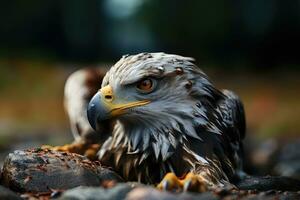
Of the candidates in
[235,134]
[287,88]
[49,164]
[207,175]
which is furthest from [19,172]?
[287,88]

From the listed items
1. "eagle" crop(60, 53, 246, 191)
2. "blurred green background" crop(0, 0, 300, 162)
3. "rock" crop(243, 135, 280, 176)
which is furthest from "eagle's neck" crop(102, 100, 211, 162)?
"blurred green background" crop(0, 0, 300, 162)

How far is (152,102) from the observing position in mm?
5867

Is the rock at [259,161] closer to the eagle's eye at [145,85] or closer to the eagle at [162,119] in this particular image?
the eagle at [162,119]

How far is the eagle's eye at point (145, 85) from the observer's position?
579 cm

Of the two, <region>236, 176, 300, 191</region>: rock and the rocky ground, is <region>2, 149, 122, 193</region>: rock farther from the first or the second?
<region>236, 176, 300, 191</region>: rock

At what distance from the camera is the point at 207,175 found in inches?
216

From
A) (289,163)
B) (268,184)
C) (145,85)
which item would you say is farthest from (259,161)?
(145,85)

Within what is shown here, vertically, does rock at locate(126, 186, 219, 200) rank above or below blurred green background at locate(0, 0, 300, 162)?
above

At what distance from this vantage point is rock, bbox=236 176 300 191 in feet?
20.2

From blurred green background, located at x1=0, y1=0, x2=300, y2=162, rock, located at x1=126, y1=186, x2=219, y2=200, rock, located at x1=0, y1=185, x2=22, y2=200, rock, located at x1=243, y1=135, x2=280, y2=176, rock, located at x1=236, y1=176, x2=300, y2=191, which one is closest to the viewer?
rock, located at x1=126, y1=186, x2=219, y2=200

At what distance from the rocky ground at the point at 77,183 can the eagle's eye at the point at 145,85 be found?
0.66m

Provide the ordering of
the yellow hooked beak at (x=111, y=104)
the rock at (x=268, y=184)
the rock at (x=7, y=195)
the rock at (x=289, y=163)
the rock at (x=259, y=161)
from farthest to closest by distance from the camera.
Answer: the rock at (x=259, y=161)
the rock at (x=289, y=163)
the rock at (x=268, y=184)
the yellow hooked beak at (x=111, y=104)
the rock at (x=7, y=195)

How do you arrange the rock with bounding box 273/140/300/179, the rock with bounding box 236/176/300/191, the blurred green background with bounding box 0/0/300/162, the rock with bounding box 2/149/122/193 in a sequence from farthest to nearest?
the blurred green background with bounding box 0/0/300/162 → the rock with bounding box 273/140/300/179 → the rock with bounding box 236/176/300/191 → the rock with bounding box 2/149/122/193

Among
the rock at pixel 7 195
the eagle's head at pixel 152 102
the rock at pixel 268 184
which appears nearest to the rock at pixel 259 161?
the rock at pixel 268 184
